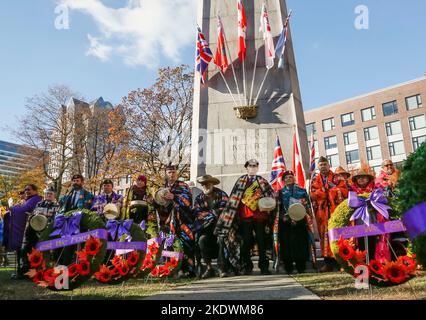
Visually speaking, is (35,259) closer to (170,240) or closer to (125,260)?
(125,260)

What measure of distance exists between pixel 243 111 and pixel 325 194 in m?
4.22

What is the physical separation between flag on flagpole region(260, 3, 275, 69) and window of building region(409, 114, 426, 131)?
4139 centimetres

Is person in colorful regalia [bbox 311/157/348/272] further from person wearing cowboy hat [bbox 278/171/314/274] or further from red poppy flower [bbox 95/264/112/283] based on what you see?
red poppy flower [bbox 95/264/112/283]

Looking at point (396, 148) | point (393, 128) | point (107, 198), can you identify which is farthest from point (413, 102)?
point (107, 198)

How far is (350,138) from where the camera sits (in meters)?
52.7

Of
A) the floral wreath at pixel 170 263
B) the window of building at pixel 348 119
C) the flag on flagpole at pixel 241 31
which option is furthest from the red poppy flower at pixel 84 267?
the window of building at pixel 348 119

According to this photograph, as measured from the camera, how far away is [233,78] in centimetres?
1133

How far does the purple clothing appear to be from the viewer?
8664mm

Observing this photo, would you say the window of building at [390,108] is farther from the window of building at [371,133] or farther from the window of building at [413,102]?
the window of building at [371,133]

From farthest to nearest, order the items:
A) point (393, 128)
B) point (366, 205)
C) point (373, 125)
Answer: point (373, 125) < point (393, 128) < point (366, 205)

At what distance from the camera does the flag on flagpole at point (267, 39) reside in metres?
10.9
